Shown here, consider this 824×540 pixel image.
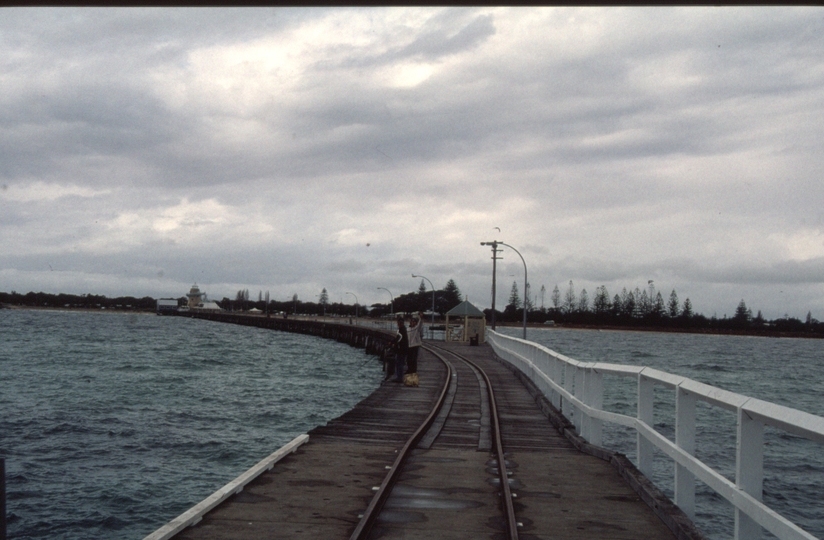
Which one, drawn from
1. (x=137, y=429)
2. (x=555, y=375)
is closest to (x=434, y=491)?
(x=555, y=375)

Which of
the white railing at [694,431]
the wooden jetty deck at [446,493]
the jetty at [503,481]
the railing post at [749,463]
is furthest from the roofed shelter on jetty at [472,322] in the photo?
the railing post at [749,463]

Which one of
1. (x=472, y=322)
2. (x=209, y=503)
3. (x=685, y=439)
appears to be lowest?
(x=209, y=503)

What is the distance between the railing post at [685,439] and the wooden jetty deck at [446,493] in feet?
0.39

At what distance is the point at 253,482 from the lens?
7652 mm

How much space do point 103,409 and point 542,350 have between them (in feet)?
56.7

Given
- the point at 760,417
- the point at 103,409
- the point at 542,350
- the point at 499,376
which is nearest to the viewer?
the point at 760,417

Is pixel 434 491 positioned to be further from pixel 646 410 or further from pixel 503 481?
pixel 646 410

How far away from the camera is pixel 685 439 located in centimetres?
581

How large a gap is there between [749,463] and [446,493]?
374cm

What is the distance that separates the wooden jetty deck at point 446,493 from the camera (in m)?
6.15

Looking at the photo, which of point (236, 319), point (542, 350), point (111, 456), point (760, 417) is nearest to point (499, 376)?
point (542, 350)

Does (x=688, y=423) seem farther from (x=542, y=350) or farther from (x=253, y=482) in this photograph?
(x=542, y=350)

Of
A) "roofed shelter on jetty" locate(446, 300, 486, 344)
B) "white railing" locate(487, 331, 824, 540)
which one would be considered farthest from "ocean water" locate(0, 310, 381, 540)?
"white railing" locate(487, 331, 824, 540)

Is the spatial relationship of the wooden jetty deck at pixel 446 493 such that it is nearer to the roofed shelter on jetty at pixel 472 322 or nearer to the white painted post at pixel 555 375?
the white painted post at pixel 555 375
